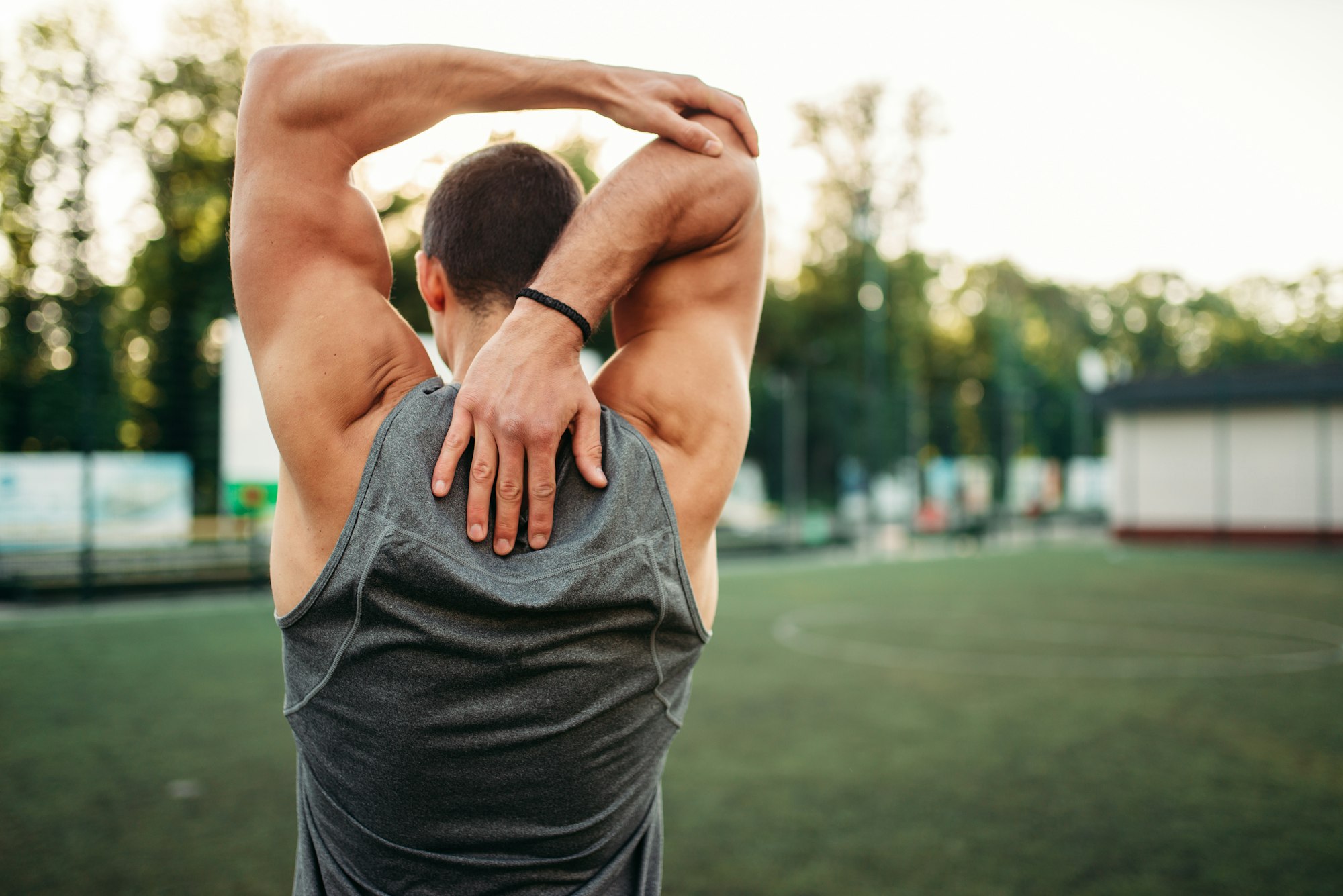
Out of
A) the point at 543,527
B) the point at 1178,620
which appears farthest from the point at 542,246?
the point at 1178,620

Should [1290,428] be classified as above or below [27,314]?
below

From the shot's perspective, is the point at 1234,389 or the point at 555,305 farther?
the point at 1234,389

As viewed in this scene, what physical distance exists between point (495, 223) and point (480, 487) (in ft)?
1.20

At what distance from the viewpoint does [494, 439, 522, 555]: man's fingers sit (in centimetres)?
93

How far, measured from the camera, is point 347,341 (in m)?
0.99

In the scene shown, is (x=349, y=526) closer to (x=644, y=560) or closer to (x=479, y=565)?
(x=479, y=565)

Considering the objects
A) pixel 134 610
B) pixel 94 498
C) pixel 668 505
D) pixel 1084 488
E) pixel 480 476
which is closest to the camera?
pixel 480 476

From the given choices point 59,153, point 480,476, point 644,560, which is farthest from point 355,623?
point 59,153

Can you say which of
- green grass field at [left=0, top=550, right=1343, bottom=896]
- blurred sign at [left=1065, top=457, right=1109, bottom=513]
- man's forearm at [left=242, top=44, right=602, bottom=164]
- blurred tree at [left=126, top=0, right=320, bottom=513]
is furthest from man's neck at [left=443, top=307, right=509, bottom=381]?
blurred sign at [left=1065, top=457, right=1109, bottom=513]

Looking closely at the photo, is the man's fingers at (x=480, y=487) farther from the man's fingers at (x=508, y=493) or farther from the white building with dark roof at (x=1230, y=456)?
the white building with dark roof at (x=1230, y=456)

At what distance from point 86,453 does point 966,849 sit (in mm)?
10163

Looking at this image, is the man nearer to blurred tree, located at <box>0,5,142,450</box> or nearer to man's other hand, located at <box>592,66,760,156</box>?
man's other hand, located at <box>592,66,760,156</box>

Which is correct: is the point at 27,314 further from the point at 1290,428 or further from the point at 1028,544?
the point at 1290,428

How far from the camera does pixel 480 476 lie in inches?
36.4
